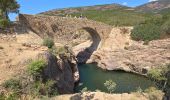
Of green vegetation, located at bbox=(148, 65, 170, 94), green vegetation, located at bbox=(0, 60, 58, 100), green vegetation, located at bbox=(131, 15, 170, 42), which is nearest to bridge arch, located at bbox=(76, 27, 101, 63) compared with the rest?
green vegetation, located at bbox=(131, 15, 170, 42)

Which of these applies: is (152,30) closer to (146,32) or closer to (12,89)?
(146,32)

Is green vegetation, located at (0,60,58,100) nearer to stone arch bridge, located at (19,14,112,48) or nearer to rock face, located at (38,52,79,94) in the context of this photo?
rock face, located at (38,52,79,94)

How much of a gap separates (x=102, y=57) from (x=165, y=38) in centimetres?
1294

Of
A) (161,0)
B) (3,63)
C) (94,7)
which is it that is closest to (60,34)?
(3,63)

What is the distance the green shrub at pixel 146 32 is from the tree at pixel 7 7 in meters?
24.4

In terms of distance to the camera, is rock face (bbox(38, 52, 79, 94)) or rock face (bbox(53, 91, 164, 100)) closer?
rock face (bbox(53, 91, 164, 100))

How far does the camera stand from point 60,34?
54.7m

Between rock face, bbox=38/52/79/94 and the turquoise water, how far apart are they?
3.22 metres

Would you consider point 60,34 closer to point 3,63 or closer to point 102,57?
point 102,57

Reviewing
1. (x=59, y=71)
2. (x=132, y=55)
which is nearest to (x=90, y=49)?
(x=132, y=55)

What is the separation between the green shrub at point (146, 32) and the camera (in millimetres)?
55375

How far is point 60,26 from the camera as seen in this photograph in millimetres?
54125

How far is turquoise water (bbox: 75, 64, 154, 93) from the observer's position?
40.0 m

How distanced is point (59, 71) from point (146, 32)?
28389 mm
